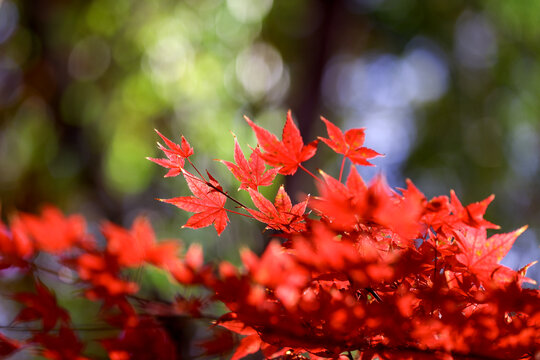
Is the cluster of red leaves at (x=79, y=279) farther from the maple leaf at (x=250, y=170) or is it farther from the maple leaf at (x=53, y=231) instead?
the maple leaf at (x=250, y=170)

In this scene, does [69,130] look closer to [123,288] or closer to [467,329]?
[123,288]

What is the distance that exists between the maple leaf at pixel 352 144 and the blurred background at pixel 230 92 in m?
2.89

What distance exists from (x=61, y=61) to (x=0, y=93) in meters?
0.89

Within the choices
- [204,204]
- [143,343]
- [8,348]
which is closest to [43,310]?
[8,348]

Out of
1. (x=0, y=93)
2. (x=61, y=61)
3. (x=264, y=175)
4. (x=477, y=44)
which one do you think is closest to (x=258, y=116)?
(x=61, y=61)

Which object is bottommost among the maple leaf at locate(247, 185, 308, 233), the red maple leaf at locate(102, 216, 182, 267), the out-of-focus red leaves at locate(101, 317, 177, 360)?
the out-of-focus red leaves at locate(101, 317, 177, 360)

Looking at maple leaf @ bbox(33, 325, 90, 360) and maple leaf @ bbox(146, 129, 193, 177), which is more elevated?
maple leaf @ bbox(146, 129, 193, 177)

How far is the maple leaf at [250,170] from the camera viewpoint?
653 millimetres

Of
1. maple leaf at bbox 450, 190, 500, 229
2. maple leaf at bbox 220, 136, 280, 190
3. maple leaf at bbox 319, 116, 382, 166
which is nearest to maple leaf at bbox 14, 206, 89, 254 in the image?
maple leaf at bbox 220, 136, 280, 190

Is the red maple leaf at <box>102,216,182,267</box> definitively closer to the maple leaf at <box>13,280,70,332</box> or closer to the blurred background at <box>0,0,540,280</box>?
the maple leaf at <box>13,280,70,332</box>

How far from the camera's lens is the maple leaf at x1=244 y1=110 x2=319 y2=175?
23.6 inches

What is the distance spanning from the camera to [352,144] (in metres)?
0.64

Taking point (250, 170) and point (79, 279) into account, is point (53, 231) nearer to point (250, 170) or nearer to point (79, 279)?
point (79, 279)

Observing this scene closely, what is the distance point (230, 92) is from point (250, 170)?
417 cm
